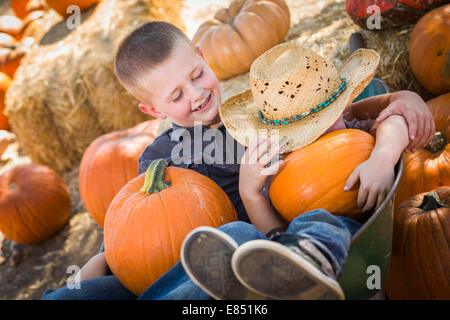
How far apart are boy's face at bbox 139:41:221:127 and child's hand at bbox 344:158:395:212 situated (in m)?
0.80

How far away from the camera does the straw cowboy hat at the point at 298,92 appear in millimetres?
1296

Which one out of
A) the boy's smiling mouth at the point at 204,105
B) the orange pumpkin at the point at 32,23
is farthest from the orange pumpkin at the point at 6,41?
the boy's smiling mouth at the point at 204,105

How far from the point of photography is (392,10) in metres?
2.57

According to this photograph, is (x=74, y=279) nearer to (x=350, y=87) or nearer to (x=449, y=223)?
(x=350, y=87)

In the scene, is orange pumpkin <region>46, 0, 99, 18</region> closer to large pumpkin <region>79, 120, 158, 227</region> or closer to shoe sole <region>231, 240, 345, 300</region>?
large pumpkin <region>79, 120, 158, 227</region>

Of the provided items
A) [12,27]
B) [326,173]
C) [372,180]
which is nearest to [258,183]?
[326,173]

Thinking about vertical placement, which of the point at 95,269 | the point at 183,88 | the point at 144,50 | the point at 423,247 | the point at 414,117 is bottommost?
the point at 423,247

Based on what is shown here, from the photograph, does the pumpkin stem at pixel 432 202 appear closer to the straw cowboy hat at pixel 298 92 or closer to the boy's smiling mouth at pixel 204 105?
the straw cowboy hat at pixel 298 92

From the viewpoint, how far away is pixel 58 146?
13.7ft

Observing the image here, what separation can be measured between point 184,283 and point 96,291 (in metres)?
0.42

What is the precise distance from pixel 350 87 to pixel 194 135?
0.81 metres

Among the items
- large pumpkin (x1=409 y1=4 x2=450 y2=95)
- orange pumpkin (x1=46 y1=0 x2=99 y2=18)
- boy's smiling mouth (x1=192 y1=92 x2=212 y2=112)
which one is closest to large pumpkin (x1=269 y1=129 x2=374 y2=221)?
boy's smiling mouth (x1=192 y1=92 x2=212 y2=112)

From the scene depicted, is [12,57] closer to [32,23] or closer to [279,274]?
[32,23]
